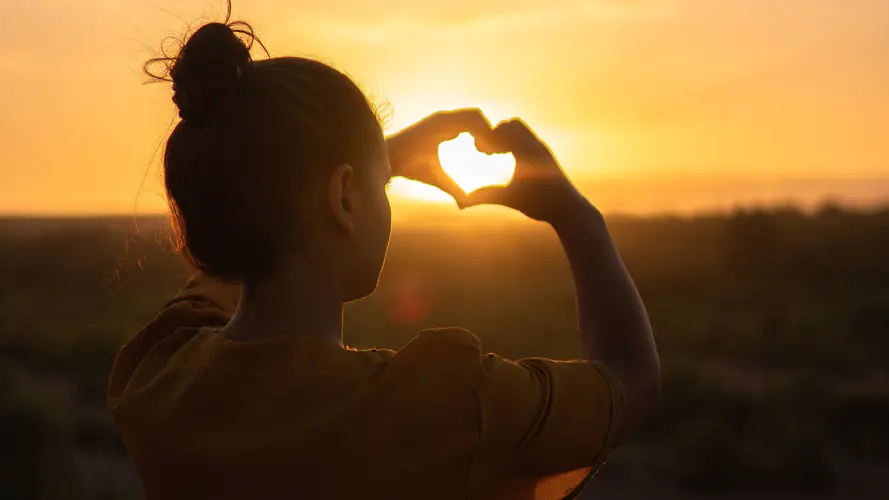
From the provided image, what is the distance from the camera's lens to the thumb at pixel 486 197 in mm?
1345

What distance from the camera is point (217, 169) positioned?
126 cm

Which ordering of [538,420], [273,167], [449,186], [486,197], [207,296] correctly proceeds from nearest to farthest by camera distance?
[538,420] → [273,167] → [486,197] → [449,186] → [207,296]

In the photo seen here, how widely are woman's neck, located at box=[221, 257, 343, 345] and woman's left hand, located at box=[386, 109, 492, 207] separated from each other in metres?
0.25

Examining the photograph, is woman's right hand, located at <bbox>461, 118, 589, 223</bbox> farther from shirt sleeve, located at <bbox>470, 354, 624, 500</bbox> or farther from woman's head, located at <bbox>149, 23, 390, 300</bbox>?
shirt sleeve, located at <bbox>470, 354, 624, 500</bbox>

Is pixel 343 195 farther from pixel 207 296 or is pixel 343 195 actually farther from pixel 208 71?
pixel 207 296

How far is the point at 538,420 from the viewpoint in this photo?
3.69ft

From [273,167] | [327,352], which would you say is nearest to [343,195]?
[273,167]

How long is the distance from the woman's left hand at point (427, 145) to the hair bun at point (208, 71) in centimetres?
30

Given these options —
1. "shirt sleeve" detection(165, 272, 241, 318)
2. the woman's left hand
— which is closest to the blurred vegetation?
"shirt sleeve" detection(165, 272, 241, 318)

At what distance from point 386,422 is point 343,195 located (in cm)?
30

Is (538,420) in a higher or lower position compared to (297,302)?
lower

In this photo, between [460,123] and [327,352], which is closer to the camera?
[327,352]

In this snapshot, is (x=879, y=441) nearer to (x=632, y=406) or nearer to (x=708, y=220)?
(x=632, y=406)

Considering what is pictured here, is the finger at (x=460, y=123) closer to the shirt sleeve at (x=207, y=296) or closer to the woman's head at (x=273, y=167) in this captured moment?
the woman's head at (x=273, y=167)
